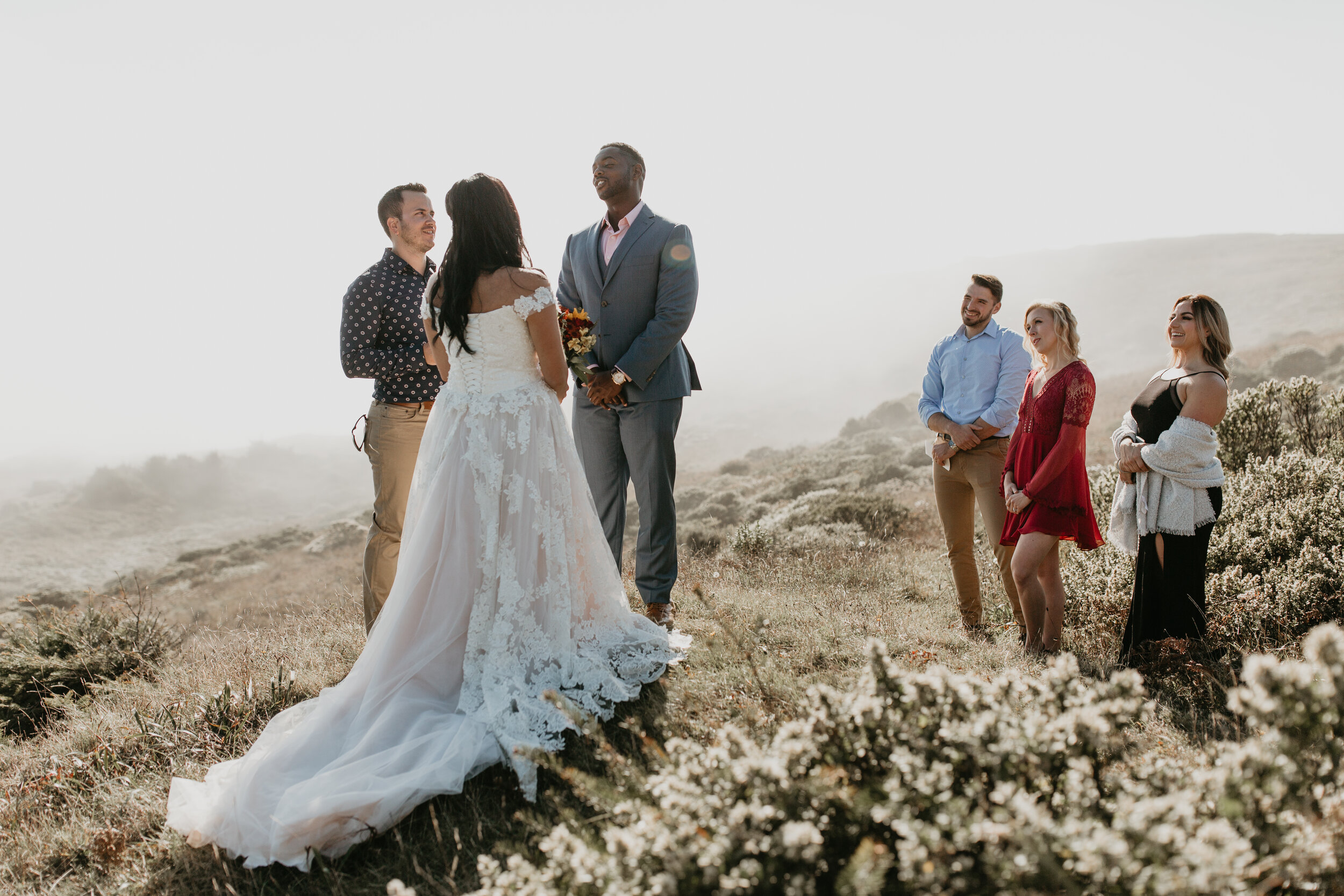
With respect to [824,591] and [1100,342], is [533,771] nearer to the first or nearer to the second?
[824,591]

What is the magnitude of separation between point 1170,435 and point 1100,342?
59.8 meters

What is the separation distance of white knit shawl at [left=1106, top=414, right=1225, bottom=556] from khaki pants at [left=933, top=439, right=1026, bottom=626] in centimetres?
82

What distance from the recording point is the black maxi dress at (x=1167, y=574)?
3910 millimetres

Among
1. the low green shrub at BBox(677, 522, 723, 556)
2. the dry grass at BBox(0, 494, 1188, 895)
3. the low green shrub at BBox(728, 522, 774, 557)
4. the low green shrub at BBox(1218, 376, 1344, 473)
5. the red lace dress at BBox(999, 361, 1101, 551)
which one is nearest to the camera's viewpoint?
the dry grass at BBox(0, 494, 1188, 895)

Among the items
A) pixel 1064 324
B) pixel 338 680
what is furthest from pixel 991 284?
pixel 338 680

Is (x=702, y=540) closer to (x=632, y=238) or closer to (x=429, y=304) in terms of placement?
(x=632, y=238)

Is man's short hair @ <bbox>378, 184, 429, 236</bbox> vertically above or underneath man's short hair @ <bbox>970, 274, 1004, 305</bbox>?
above

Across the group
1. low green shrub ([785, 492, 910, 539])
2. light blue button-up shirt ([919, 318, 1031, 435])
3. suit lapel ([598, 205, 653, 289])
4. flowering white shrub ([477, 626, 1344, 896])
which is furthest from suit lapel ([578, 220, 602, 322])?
low green shrub ([785, 492, 910, 539])

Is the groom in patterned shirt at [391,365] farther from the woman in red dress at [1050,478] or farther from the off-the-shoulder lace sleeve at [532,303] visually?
the woman in red dress at [1050,478]

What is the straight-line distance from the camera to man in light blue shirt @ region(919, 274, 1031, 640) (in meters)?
4.79

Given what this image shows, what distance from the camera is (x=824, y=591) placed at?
600 centimetres

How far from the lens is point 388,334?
185 inches

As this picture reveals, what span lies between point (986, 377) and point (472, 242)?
351 cm

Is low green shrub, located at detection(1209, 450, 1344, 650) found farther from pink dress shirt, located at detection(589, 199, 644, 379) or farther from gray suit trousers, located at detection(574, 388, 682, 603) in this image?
pink dress shirt, located at detection(589, 199, 644, 379)
